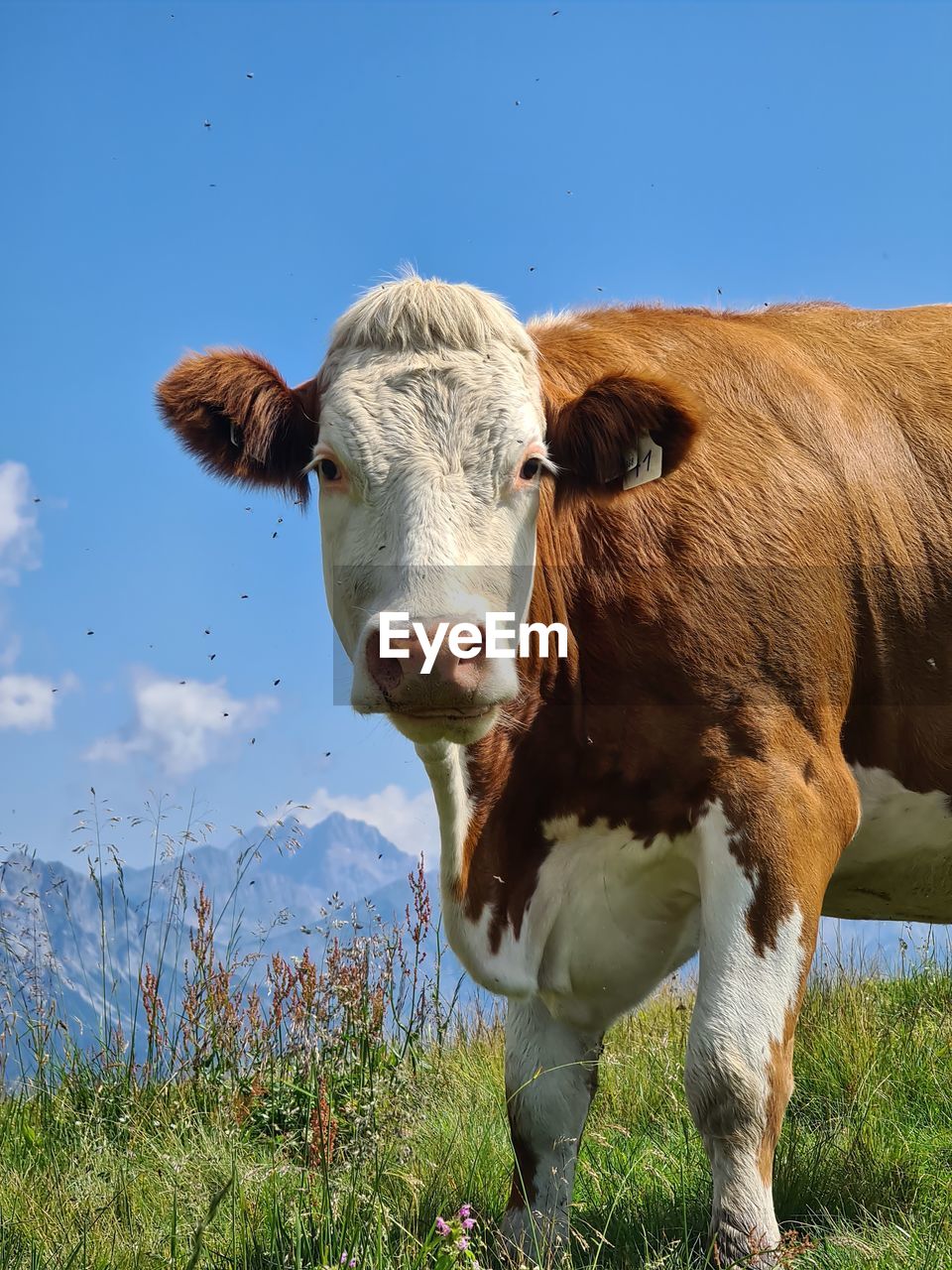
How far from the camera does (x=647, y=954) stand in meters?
5.10

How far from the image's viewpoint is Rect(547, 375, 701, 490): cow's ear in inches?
186

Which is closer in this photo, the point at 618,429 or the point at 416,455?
the point at 416,455

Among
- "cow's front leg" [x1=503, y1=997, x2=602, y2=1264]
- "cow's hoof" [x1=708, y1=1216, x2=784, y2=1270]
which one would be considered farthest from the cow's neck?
"cow's hoof" [x1=708, y1=1216, x2=784, y2=1270]

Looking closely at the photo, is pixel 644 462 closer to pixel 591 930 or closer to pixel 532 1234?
pixel 591 930

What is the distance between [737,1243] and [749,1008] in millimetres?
781

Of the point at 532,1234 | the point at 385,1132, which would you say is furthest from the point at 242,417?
the point at 532,1234

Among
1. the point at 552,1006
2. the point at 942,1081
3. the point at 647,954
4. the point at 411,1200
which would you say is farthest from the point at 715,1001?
the point at 942,1081

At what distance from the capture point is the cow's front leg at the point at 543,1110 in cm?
509

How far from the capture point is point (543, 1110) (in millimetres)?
5262

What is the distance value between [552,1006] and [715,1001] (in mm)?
1068

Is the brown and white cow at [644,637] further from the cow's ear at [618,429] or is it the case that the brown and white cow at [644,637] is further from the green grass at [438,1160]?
the green grass at [438,1160]

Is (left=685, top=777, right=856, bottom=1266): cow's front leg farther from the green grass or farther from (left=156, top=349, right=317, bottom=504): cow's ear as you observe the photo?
(left=156, top=349, right=317, bottom=504): cow's ear

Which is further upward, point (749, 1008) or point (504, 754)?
point (504, 754)

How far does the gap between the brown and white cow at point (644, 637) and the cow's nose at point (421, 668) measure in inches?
3.9
